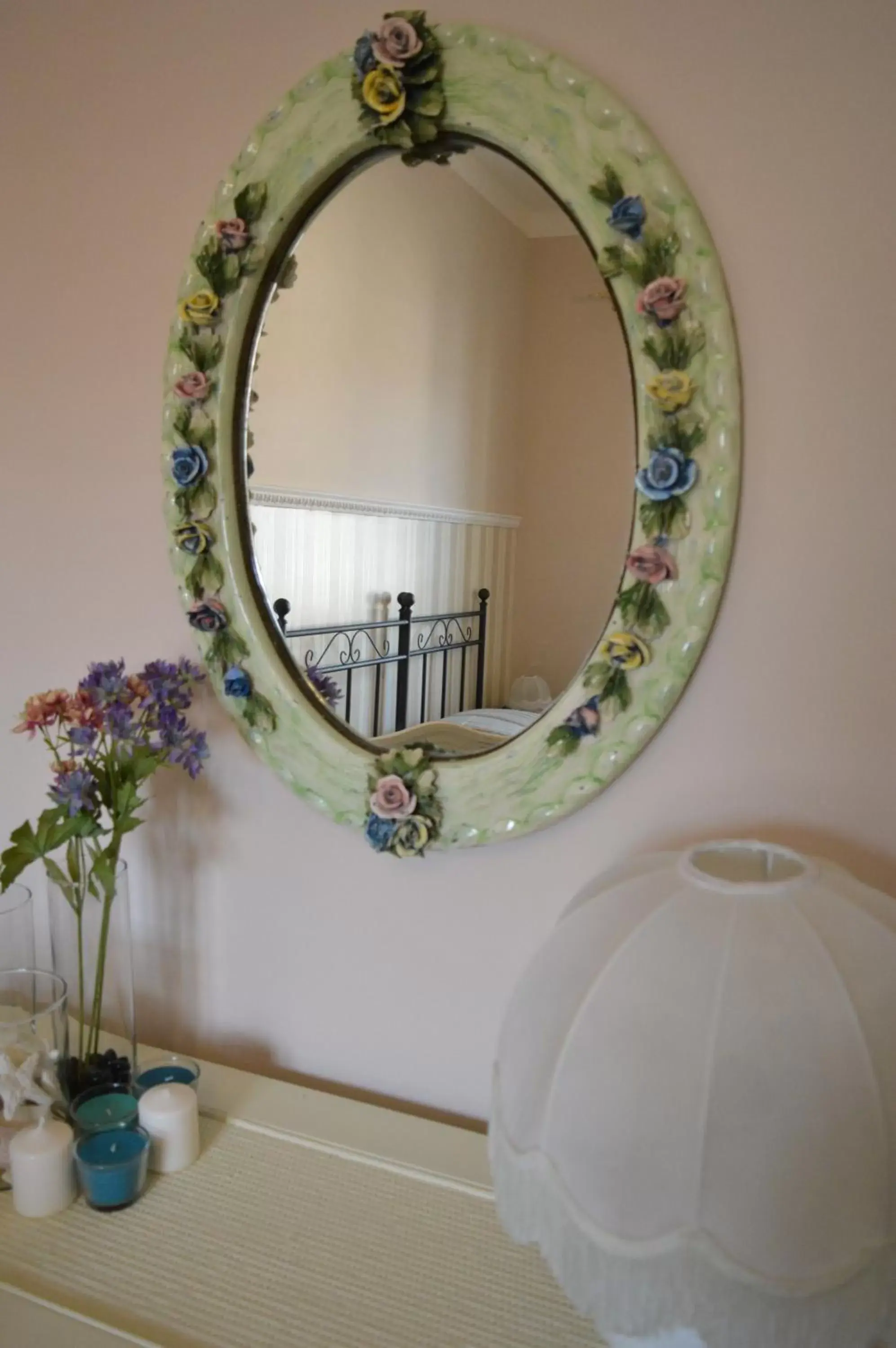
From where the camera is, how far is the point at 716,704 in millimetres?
929

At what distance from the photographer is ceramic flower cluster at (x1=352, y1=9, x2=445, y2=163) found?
0.95 m

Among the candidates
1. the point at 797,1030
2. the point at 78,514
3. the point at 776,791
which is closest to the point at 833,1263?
the point at 797,1030

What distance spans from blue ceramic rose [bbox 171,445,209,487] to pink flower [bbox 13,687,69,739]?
0.27m

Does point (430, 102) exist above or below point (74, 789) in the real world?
above

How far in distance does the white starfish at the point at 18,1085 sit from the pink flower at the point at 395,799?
43cm

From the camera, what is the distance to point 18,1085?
992 mm

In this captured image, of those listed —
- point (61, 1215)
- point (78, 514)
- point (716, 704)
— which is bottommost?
point (61, 1215)

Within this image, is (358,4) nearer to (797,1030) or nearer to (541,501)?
(541,501)

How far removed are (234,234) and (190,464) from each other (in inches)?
9.8

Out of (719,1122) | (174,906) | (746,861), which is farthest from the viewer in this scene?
(174,906)

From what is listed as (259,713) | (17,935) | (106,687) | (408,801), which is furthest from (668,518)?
(17,935)

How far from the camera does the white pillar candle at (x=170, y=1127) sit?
1010mm

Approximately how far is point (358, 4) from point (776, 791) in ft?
2.97

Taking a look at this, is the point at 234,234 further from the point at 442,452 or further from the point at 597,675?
the point at 597,675
